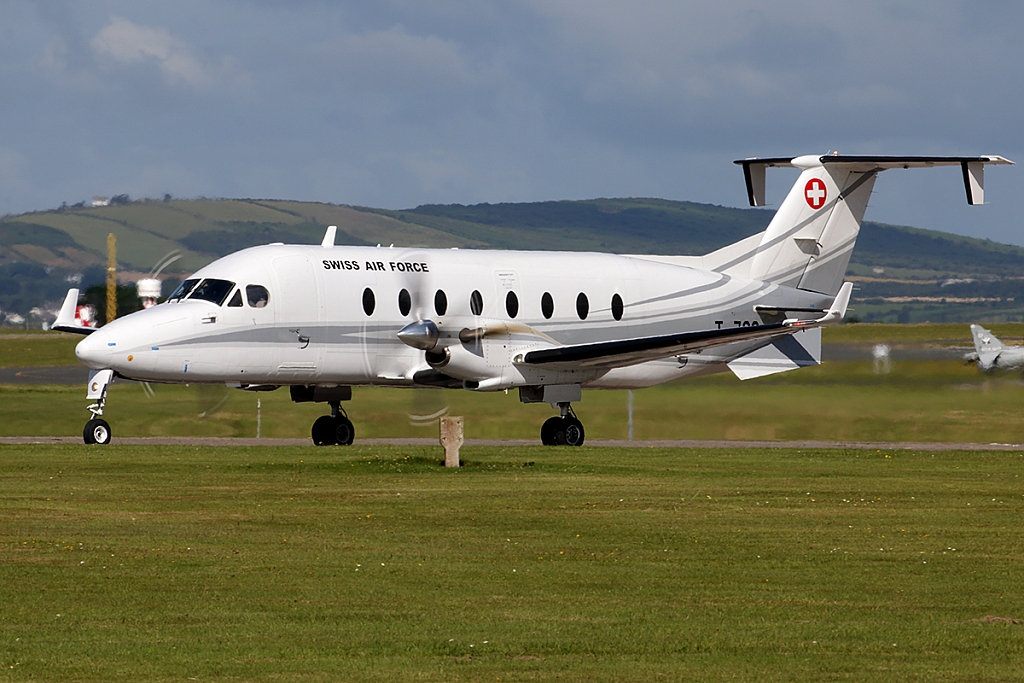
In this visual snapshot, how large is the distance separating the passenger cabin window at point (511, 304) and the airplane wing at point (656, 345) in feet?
3.14

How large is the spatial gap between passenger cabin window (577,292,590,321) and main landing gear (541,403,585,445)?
6.76ft

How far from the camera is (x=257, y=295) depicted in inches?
1204

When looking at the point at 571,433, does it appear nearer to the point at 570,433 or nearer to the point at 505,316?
the point at 570,433

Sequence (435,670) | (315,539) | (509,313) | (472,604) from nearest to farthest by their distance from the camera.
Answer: (435,670) < (472,604) < (315,539) < (509,313)

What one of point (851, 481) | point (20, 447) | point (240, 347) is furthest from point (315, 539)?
point (20, 447)

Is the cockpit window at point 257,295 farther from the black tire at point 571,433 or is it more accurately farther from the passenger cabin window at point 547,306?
the black tire at point 571,433

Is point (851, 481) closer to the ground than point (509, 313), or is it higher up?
→ closer to the ground

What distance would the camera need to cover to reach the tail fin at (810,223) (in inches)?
1496

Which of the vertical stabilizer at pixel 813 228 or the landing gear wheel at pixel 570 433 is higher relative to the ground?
the vertical stabilizer at pixel 813 228

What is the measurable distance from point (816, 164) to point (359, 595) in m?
26.3

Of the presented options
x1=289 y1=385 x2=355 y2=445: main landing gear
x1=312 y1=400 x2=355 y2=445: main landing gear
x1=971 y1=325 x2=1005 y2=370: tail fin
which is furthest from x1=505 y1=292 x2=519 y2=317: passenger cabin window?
x1=971 y1=325 x2=1005 y2=370: tail fin

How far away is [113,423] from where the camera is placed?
40219mm

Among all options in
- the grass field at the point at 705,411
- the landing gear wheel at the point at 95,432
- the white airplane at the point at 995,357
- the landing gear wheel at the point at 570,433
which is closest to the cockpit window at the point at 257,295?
the landing gear wheel at the point at 95,432

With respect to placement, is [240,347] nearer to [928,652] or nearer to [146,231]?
[928,652]
